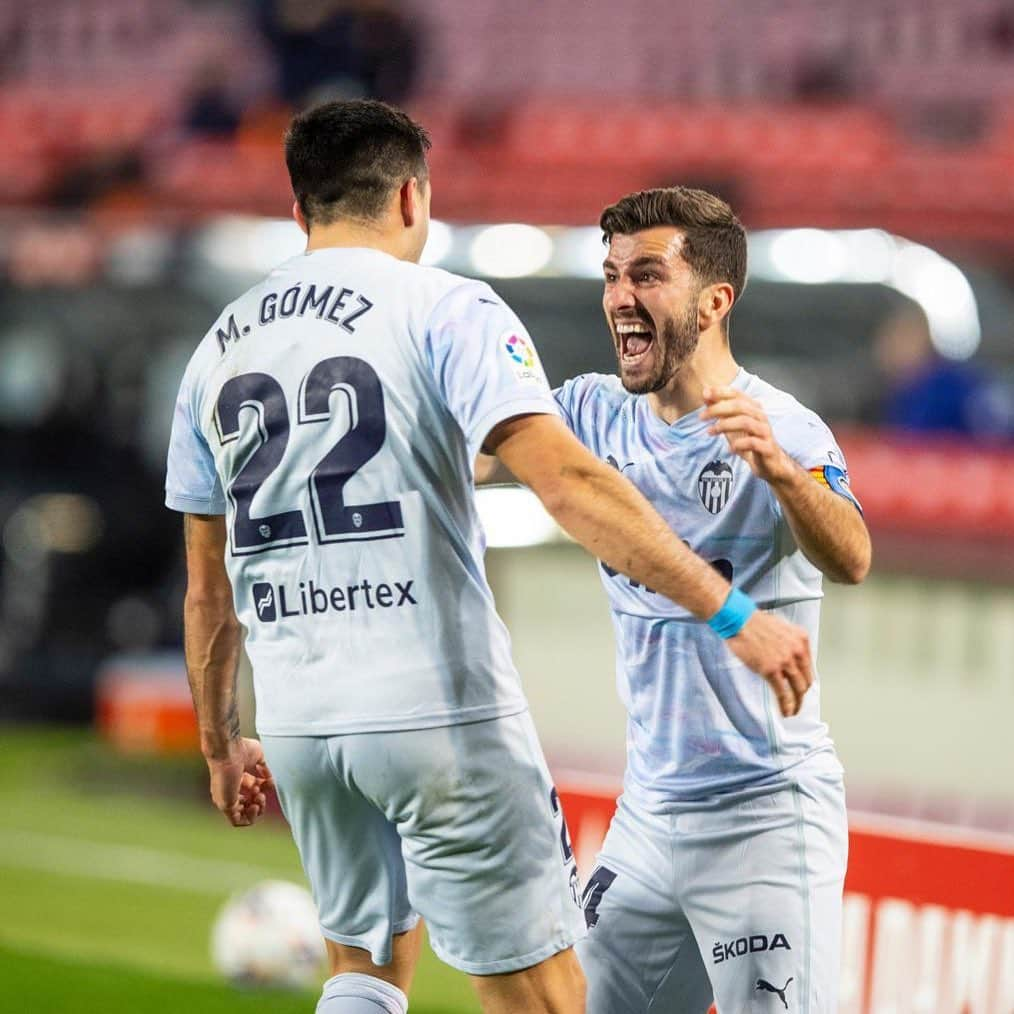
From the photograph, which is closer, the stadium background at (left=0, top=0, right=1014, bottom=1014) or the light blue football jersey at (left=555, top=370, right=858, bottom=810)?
the light blue football jersey at (left=555, top=370, right=858, bottom=810)

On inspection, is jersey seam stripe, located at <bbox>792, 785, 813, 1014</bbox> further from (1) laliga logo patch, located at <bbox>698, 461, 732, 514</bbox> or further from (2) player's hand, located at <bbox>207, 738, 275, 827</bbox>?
(2) player's hand, located at <bbox>207, 738, 275, 827</bbox>

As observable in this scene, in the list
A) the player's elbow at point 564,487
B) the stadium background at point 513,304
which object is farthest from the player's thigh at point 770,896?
the stadium background at point 513,304

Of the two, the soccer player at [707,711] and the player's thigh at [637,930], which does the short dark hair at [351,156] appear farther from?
the player's thigh at [637,930]

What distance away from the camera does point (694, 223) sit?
309cm

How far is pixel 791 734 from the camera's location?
10.1ft

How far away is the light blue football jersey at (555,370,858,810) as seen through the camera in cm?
302

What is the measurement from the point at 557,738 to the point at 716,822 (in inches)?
188

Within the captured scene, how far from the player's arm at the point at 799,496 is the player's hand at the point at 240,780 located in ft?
3.51

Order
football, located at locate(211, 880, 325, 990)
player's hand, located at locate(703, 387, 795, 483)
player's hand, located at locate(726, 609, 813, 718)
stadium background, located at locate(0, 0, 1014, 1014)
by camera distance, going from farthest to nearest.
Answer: stadium background, located at locate(0, 0, 1014, 1014) → football, located at locate(211, 880, 325, 990) → player's hand, located at locate(703, 387, 795, 483) → player's hand, located at locate(726, 609, 813, 718)

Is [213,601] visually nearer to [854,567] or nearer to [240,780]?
[240,780]

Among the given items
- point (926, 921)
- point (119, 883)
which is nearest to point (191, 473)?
point (926, 921)

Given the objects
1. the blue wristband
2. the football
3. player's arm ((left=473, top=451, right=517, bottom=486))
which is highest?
player's arm ((left=473, top=451, right=517, bottom=486))

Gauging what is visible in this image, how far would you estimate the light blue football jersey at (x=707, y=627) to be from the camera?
9.91 feet

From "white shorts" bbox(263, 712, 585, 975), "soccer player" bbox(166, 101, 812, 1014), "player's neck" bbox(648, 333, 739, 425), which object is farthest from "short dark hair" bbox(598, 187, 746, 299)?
"white shorts" bbox(263, 712, 585, 975)
